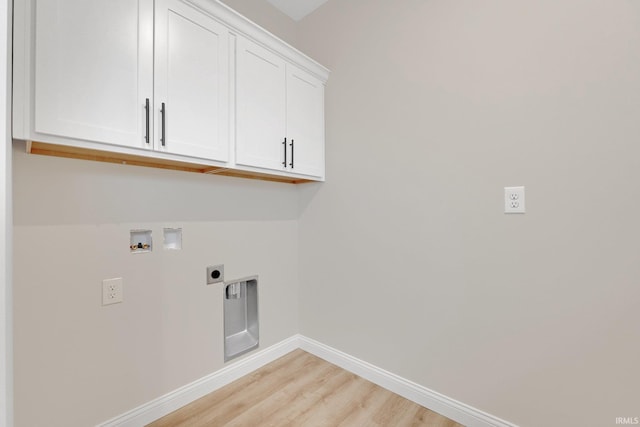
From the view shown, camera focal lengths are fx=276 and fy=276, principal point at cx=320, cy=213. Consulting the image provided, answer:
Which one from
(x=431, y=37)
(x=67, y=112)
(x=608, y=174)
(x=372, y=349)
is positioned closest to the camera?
(x=67, y=112)

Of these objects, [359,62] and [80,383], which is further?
[359,62]

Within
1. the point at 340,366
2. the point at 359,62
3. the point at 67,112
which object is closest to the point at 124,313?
the point at 67,112

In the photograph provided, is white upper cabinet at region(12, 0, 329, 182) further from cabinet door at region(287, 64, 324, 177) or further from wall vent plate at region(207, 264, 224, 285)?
wall vent plate at region(207, 264, 224, 285)

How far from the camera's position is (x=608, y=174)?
3.80ft

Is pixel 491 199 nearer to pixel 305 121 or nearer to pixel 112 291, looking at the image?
pixel 305 121

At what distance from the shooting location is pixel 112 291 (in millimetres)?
1390

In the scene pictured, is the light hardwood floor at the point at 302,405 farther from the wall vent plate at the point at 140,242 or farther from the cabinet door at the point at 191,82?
the cabinet door at the point at 191,82

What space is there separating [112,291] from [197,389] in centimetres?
81

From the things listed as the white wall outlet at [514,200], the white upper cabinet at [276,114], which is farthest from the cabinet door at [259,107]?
the white wall outlet at [514,200]

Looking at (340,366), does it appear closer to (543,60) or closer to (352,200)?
(352,200)

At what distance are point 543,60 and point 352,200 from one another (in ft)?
4.10

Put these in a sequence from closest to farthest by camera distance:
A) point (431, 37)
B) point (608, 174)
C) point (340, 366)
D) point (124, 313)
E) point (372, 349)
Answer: point (608, 174) < point (124, 313) < point (431, 37) < point (372, 349) < point (340, 366)

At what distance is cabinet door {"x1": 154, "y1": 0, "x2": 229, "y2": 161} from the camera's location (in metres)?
1.29

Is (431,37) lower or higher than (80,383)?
higher
